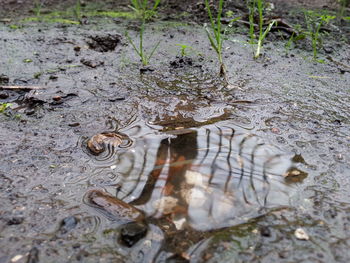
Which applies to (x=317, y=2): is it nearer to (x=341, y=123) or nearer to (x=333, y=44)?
(x=333, y=44)

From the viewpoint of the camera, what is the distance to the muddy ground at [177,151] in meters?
1.30

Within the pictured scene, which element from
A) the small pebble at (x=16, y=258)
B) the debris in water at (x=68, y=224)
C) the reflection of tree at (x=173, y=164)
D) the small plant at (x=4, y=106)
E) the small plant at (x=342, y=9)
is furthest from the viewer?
the small plant at (x=342, y=9)

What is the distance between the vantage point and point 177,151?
1800 mm

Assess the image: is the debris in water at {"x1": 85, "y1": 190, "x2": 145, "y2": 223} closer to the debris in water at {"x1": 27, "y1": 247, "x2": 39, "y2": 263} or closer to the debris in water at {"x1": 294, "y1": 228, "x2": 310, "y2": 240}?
the debris in water at {"x1": 27, "y1": 247, "x2": 39, "y2": 263}

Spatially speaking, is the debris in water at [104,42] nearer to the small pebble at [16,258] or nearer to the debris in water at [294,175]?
the debris in water at [294,175]

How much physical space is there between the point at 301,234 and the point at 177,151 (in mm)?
771

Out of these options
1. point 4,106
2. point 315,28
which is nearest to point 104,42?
point 4,106

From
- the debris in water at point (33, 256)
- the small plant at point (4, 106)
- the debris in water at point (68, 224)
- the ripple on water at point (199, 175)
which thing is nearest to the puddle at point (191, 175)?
the ripple on water at point (199, 175)

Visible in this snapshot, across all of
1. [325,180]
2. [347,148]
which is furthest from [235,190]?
[347,148]

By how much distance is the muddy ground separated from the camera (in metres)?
1.30

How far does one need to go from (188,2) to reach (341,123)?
2954mm

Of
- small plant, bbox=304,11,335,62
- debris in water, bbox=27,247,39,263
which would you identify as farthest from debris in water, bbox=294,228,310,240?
small plant, bbox=304,11,335,62

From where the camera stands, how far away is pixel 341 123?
206cm

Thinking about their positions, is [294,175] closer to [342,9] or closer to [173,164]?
[173,164]
